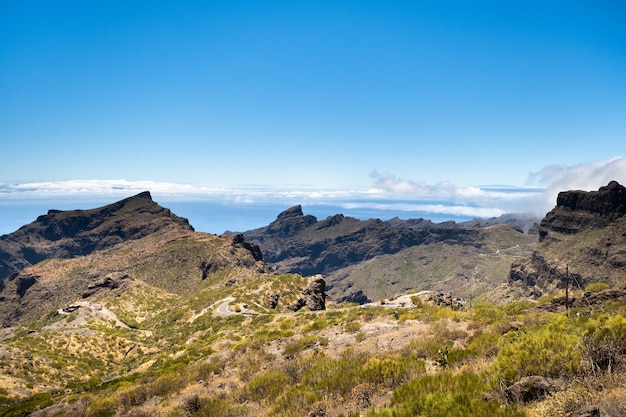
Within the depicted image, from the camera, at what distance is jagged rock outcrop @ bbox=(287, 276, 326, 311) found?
66.6 meters

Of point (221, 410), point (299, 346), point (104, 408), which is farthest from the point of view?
point (299, 346)

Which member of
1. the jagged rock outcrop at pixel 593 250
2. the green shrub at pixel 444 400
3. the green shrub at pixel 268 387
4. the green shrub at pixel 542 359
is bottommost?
the jagged rock outcrop at pixel 593 250

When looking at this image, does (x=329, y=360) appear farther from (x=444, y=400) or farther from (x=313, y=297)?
(x=313, y=297)

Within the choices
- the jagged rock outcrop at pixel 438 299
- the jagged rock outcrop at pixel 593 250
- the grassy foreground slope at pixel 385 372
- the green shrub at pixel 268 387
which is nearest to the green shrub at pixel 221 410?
the grassy foreground slope at pixel 385 372

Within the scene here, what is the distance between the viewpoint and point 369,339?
21406 mm

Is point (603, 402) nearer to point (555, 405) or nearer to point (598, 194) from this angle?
point (555, 405)

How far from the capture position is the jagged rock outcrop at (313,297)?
218ft

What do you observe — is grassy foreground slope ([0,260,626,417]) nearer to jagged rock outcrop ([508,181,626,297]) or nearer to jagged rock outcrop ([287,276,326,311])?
jagged rock outcrop ([287,276,326,311])

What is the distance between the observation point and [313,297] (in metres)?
70.2

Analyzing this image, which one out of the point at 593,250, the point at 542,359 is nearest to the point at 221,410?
the point at 542,359

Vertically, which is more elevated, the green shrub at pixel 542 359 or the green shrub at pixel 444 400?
the green shrub at pixel 542 359

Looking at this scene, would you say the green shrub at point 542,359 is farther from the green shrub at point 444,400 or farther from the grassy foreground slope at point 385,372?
the green shrub at point 444,400

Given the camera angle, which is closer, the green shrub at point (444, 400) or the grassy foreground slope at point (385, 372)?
the green shrub at point (444, 400)

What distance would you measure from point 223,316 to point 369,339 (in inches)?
1684
